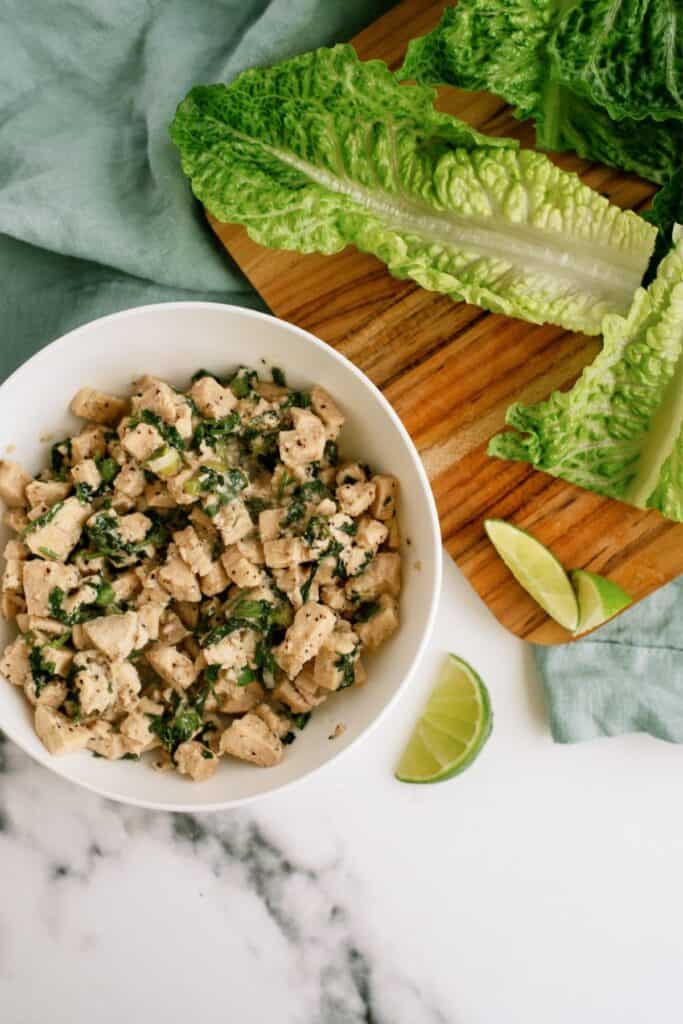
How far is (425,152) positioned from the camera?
237cm

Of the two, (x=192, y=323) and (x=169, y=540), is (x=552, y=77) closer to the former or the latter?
(x=192, y=323)

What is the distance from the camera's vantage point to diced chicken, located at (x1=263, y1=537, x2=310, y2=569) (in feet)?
6.81

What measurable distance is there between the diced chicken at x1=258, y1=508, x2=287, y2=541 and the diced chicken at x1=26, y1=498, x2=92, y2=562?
384mm

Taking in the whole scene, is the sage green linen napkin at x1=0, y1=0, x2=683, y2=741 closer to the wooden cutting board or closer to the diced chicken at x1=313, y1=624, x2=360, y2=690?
the wooden cutting board

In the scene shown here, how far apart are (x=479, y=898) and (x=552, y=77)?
82.8 inches

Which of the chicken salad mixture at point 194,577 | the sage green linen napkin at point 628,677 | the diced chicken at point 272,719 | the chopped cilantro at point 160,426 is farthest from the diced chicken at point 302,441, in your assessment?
the sage green linen napkin at point 628,677

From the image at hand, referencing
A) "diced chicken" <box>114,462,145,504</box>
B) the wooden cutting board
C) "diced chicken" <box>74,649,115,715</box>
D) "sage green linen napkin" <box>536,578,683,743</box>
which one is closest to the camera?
"diced chicken" <box>74,649,115,715</box>

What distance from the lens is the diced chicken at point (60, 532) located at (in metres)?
2.06

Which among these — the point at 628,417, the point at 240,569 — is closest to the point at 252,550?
the point at 240,569

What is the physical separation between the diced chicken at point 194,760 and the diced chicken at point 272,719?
14 centimetres

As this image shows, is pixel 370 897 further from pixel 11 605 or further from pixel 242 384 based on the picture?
pixel 242 384

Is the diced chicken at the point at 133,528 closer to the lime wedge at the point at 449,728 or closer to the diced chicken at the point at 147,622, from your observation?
the diced chicken at the point at 147,622

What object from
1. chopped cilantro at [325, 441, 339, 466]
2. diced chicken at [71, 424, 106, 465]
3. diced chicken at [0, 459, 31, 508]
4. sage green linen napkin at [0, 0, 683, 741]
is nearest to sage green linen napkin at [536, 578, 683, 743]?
sage green linen napkin at [0, 0, 683, 741]

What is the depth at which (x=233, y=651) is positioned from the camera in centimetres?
207
